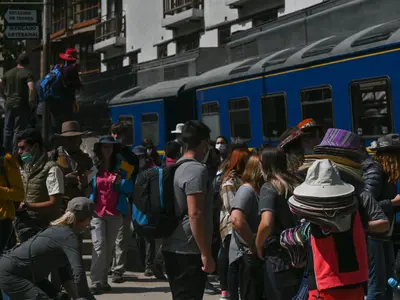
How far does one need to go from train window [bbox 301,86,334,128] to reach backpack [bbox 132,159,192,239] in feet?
23.2

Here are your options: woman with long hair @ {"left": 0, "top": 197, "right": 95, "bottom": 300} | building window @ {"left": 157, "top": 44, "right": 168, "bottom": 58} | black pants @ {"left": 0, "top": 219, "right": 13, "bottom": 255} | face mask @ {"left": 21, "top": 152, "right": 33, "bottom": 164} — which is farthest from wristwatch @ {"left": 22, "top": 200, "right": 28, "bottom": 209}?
building window @ {"left": 157, "top": 44, "right": 168, "bottom": 58}

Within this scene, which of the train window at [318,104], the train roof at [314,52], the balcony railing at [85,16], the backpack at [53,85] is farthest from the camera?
the balcony railing at [85,16]

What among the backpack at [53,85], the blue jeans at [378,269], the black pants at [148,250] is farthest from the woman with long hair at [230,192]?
the backpack at [53,85]

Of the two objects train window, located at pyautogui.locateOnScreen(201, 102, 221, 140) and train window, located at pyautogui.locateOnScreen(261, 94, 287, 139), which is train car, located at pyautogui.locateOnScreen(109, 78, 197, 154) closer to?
train window, located at pyautogui.locateOnScreen(201, 102, 221, 140)

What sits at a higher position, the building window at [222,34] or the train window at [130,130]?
the building window at [222,34]

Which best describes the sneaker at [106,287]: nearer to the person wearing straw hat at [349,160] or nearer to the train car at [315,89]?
the train car at [315,89]

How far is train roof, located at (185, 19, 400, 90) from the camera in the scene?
40.6 ft

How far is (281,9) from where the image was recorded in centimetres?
2634

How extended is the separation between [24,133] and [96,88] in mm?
21978

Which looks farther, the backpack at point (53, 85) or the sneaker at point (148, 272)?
the backpack at point (53, 85)

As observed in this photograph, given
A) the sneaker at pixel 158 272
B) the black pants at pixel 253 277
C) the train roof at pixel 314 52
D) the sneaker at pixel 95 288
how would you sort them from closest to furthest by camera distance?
1. the black pants at pixel 253 277
2. the sneaker at pixel 95 288
3. the sneaker at pixel 158 272
4. the train roof at pixel 314 52

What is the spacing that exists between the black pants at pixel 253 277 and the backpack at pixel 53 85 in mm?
5710

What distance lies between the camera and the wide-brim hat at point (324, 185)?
4.67 meters

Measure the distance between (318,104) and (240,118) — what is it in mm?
3193
